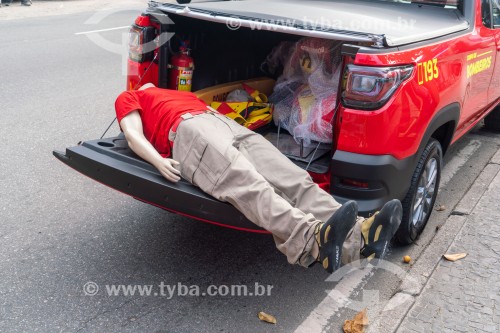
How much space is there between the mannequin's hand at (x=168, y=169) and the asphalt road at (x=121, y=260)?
27.9 inches

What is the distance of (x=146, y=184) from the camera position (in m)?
3.21

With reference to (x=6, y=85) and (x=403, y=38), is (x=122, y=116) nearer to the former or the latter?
(x=403, y=38)

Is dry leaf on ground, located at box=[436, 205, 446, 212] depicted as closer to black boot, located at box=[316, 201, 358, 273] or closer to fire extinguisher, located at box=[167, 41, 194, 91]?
black boot, located at box=[316, 201, 358, 273]

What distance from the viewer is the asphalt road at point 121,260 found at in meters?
3.21

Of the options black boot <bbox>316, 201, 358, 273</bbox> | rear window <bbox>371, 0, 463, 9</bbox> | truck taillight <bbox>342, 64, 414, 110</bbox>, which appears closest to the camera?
black boot <bbox>316, 201, 358, 273</bbox>

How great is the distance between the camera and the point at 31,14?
48.9ft

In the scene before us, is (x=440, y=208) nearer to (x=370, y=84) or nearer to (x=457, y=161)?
(x=457, y=161)

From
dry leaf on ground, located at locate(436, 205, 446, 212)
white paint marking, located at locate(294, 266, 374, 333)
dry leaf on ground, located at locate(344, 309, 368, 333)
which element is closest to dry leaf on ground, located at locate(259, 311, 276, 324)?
white paint marking, located at locate(294, 266, 374, 333)

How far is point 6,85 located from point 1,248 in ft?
14.6

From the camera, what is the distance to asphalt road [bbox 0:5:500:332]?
321 cm

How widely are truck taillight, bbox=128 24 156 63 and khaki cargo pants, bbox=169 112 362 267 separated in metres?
0.86

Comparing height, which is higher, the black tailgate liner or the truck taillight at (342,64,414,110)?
the truck taillight at (342,64,414,110)

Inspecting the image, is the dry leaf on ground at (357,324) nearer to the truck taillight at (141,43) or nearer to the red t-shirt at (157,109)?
the red t-shirt at (157,109)

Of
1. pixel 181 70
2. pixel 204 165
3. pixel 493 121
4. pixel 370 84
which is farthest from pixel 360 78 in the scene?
pixel 493 121
